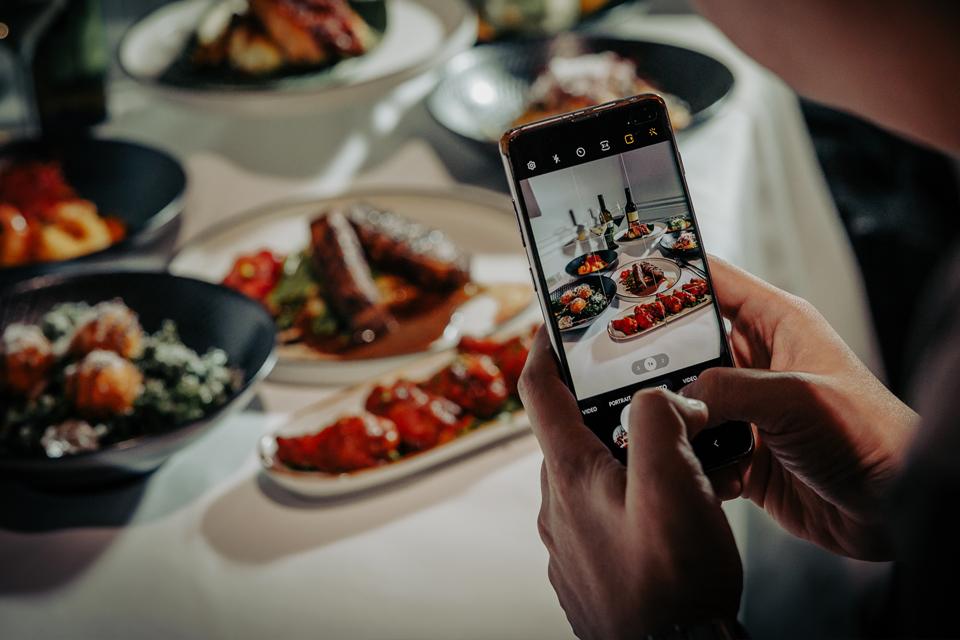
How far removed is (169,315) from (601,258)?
64cm

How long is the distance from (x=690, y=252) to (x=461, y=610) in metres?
0.39

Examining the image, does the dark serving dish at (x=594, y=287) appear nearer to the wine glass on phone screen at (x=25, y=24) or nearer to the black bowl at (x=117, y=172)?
the black bowl at (x=117, y=172)

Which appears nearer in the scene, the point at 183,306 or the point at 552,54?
the point at 183,306

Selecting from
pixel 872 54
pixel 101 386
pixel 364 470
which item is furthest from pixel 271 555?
pixel 872 54

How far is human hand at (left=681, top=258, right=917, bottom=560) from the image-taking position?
2.41ft

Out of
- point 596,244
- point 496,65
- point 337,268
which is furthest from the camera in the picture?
point 496,65

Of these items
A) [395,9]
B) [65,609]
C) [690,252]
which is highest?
[690,252]

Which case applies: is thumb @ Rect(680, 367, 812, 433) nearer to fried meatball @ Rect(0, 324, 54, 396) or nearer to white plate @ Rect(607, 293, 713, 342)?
white plate @ Rect(607, 293, 713, 342)

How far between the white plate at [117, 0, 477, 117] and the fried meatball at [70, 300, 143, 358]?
2.13ft

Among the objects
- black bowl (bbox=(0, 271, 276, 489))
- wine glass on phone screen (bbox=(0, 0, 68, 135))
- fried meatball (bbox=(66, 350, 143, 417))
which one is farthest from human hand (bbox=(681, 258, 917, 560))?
wine glass on phone screen (bbox=(0, 0, 68, 135))

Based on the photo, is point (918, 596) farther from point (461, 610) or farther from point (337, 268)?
point (337, 268)

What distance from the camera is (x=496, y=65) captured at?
1916 mm

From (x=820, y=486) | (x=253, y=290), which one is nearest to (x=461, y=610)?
(x=820, y=486)

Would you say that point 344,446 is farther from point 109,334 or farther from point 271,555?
point 109,334
